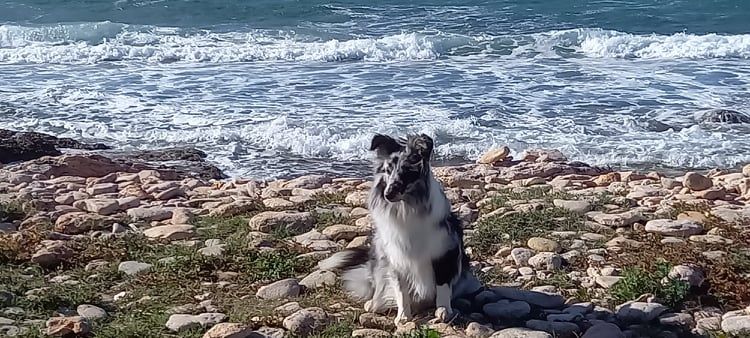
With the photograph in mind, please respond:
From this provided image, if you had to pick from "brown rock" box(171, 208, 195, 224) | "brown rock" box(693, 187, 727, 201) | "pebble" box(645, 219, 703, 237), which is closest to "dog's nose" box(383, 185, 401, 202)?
"pebble" box(645, 219, 703, 237)

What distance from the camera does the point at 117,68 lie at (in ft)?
65.3

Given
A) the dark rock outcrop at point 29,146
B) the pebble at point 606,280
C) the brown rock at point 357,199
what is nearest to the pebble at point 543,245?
the pebble at point 606,280

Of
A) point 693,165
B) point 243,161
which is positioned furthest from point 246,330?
point 693,165

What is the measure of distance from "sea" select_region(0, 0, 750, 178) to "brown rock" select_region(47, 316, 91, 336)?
6255mm

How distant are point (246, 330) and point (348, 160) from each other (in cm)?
714


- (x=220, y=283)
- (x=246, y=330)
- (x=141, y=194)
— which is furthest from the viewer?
(x=141, y=194)

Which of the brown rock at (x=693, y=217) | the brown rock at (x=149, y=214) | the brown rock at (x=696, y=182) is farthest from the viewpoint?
the brown rock at (x=696, y=182)

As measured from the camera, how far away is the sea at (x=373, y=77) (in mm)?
12812

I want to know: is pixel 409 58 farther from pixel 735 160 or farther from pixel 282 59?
pixel 735 160

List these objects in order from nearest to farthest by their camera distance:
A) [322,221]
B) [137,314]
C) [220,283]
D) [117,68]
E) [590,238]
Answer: [137,314] < [220,283] < [590,238] < [322,221] < [117,68]

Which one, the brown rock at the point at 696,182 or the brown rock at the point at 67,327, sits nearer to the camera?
the brown rock at the point at 67,327

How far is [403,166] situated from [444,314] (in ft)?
3.04

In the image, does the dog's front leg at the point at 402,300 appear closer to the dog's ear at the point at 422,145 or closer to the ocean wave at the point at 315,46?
the dog's ear at the point at 422,145

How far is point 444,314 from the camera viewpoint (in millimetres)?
5395
